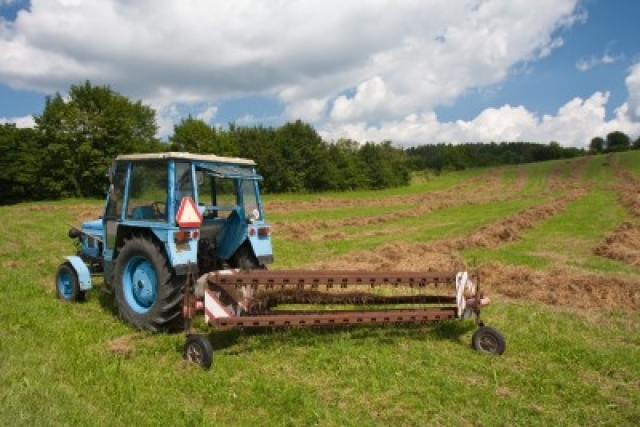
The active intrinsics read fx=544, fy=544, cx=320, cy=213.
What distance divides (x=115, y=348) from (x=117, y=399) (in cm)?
139

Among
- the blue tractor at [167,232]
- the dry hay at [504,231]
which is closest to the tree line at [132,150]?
the dry hay at [504,231]

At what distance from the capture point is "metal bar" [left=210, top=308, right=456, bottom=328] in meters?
5.77

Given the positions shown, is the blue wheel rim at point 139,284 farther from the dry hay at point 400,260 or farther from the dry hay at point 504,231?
the dry hay at point 504,231

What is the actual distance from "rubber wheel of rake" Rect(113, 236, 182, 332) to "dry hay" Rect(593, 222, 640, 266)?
10135mm

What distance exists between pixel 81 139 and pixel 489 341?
43790 millimetres

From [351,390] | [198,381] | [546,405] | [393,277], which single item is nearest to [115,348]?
[198,381]

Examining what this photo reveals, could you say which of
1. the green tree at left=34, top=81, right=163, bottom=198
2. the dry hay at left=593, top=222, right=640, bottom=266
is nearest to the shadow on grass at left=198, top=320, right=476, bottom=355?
the dry hay at left=593, top=222, right=640, bottom=266

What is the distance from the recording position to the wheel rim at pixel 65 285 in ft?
27.2

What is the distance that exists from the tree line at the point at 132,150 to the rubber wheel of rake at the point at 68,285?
36703mm

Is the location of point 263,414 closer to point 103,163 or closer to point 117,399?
point 117,399

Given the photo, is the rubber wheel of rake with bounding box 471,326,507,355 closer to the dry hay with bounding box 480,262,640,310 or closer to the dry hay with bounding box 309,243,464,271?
the dry hay with bounding box 480,262,640,310

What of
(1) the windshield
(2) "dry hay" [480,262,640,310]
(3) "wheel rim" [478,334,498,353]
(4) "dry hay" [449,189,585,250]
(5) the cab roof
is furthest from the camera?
(4) "dry hay" [449,189,585,250]

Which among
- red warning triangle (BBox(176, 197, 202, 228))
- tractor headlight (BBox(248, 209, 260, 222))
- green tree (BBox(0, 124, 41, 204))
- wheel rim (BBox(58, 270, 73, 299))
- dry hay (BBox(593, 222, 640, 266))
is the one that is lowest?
dry hay (BBox(593, 222, 640, 266))

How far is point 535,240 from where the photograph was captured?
52.9ft
